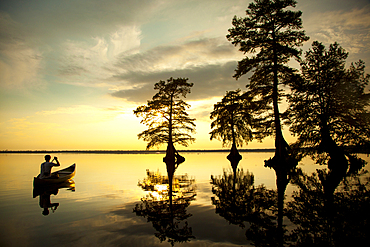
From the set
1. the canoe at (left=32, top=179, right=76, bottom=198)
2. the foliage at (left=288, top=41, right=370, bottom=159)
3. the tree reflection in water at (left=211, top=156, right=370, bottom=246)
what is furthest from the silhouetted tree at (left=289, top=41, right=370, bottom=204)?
the canoe at (left=32, top=179, right=76, bottom=198)

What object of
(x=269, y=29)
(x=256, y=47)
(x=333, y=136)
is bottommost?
(x=333, y=136)

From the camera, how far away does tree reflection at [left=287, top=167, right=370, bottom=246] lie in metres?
5.13

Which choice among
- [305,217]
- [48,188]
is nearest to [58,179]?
[48,188]

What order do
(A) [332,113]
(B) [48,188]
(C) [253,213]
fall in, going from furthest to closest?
1. (A) [332,113]
2. (B) [48,188]
3. (C) [253,213]

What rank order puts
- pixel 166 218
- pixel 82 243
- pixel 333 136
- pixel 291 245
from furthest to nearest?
pixel 333 136
pixel 166 218
pixel 82 243
pixel 291 245

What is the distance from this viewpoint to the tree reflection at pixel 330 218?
5129 mm

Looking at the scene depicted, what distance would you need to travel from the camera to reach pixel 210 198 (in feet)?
34.4

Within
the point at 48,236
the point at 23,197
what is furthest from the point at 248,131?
the point at 48,236

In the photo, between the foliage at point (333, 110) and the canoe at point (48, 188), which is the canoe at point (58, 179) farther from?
the foliage at point (333, 110)

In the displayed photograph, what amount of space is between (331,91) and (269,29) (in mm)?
9121

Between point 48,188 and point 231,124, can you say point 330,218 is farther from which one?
point 231,124

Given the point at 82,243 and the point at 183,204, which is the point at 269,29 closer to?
the point at 183,204

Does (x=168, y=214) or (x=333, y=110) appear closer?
(x=168, y=214)

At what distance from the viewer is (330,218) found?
6.59m
